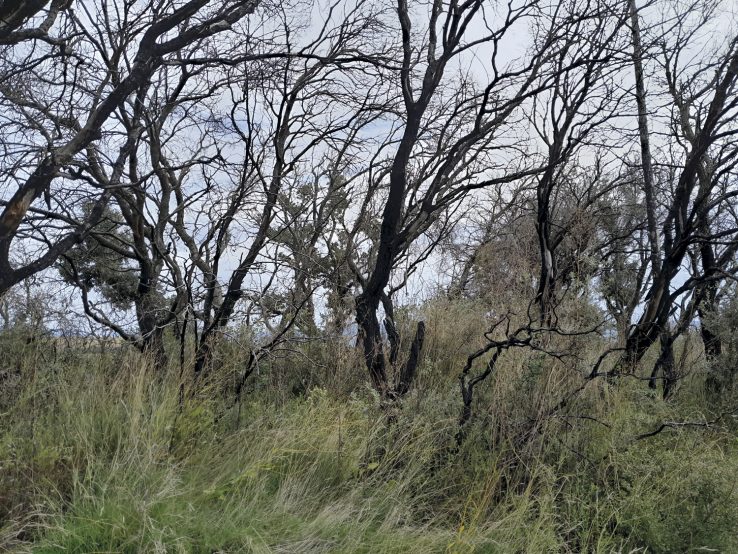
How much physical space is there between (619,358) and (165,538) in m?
5.67

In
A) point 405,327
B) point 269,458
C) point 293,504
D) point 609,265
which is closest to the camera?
point 293,504

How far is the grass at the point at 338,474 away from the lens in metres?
3.68

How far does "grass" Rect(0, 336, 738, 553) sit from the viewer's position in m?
3.68

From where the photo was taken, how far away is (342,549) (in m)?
3.71

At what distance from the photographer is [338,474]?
476 cm

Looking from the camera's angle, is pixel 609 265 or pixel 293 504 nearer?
pixel 293 504

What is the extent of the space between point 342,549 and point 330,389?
2733 millimetres

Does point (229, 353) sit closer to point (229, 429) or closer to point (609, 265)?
point (229, 429)

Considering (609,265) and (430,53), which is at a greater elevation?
(430,53)

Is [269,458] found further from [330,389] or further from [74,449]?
[330,389]

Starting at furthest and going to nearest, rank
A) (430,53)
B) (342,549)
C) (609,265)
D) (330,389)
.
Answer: (609,265), (430,53), (330,389), (342,549)

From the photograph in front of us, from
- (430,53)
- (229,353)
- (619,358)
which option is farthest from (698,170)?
(229,353)

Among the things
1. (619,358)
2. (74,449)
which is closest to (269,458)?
(74,449)

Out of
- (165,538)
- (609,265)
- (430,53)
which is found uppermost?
(430,53)
